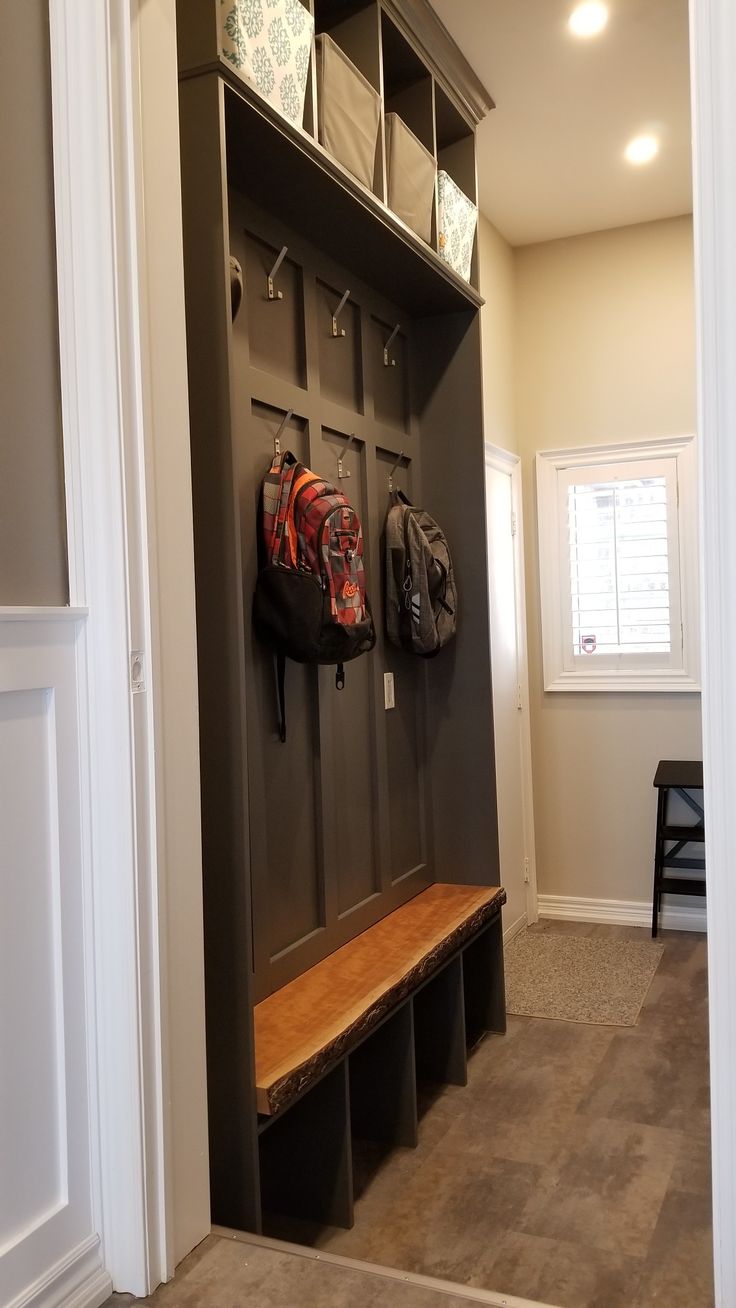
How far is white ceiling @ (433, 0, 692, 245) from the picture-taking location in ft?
10.0

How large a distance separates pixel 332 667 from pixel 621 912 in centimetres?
254

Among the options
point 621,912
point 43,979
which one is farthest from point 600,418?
point 43,979

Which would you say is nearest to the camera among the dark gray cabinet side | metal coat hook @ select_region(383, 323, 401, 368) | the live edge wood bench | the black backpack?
the dark gray cabinet side

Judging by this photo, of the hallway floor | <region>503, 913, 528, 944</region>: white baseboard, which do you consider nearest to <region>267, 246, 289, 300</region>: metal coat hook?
the hallway floor

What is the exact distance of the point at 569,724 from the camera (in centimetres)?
478

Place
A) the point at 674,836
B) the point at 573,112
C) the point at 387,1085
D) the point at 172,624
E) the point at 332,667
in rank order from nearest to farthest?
the point at 172,624
the point at 387,1085
the point at 332,667
the point at 573,112
the point at 674,836

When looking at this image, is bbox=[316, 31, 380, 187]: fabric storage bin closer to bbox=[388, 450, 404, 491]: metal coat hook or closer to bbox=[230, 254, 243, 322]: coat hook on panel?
bbox=[230, 254, 243, 322]: coat hook on panel

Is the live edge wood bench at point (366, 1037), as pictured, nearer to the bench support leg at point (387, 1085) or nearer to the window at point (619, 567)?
the bench support leg at point (387, 1085)

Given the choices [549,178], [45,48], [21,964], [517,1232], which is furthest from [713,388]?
[549,178]

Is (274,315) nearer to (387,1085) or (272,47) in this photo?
(272,47)

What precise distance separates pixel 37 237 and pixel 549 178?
304 centimetres

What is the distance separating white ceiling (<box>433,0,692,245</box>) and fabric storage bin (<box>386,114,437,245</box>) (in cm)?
44

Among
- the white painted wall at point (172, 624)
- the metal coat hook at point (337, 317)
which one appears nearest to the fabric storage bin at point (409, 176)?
the metal coat hook at point (337, 317)

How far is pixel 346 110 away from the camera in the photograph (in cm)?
249
